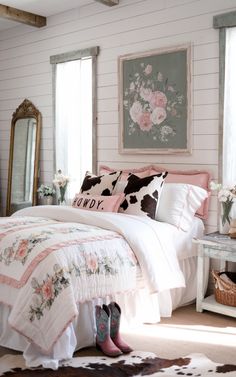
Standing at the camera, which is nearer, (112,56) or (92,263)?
(92,263)

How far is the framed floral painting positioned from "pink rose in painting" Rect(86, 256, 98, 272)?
1.68m

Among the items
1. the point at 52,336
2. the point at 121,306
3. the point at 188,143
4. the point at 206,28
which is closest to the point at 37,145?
the point at 188,143

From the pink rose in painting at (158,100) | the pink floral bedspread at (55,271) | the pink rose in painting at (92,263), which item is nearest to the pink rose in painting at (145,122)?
the pink rose in painting at (158,100)

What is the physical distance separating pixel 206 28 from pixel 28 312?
281 centimetres

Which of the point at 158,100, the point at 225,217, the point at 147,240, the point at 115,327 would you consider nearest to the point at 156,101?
the point at 158,100

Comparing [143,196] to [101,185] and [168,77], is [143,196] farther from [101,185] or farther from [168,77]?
[168,77]

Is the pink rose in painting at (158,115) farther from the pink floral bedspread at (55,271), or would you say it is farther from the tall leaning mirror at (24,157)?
the tall leaning mirror at (24,157)

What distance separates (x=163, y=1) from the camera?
4.38m

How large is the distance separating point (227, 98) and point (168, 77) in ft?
2.19

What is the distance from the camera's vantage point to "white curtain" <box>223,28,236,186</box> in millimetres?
3865

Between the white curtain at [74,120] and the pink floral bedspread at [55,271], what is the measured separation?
2.02 meters

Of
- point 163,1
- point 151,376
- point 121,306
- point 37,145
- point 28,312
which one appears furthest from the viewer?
point 37,145

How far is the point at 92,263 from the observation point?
2.96 m

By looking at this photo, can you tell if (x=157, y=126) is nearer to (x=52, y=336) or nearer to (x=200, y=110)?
(x=200, y=110)
